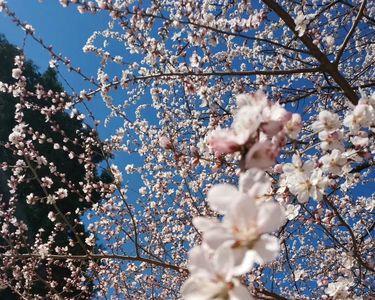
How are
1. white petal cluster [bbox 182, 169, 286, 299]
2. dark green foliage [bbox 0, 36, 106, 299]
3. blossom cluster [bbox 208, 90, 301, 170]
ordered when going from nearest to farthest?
white petal cluster [bbox 182, 169, 286, 299] → blossom cluster [bbox 208, 90, 301, 170] → dark green foliage [bbox 0, 36, 106, 299]

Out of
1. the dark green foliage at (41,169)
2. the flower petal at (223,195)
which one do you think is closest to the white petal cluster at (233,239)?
the flower petal at (223,195)

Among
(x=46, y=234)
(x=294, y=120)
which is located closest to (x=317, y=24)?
(x=294, y=120)

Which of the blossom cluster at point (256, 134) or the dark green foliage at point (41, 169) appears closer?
the blossom cluster at point (256, 134)

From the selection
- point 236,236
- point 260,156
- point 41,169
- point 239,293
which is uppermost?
point 41,169

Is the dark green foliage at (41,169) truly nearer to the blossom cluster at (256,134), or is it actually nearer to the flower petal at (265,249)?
the blossom cluster at (256,134)

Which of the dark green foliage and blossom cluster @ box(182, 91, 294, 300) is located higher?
the dark green foliage

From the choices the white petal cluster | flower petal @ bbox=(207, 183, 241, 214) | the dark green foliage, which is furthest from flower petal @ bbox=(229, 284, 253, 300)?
the dark green foliage

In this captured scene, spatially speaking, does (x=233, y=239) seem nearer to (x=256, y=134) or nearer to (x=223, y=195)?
(x=223, y=195)

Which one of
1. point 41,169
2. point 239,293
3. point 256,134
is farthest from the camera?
point 41,169

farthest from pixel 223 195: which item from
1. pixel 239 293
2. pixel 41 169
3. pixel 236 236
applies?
pixel 41 169

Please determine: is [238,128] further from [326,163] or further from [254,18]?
[254,18]

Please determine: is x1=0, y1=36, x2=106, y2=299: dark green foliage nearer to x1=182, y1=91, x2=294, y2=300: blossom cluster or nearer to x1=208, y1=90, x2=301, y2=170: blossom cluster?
x1=208, y1=90, x2=301, y2=170: blossom cluster

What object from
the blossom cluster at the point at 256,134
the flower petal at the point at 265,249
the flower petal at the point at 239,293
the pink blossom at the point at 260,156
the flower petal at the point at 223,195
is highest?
the blossom cluster at the point at 256,134

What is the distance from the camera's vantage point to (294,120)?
147 centimetres
